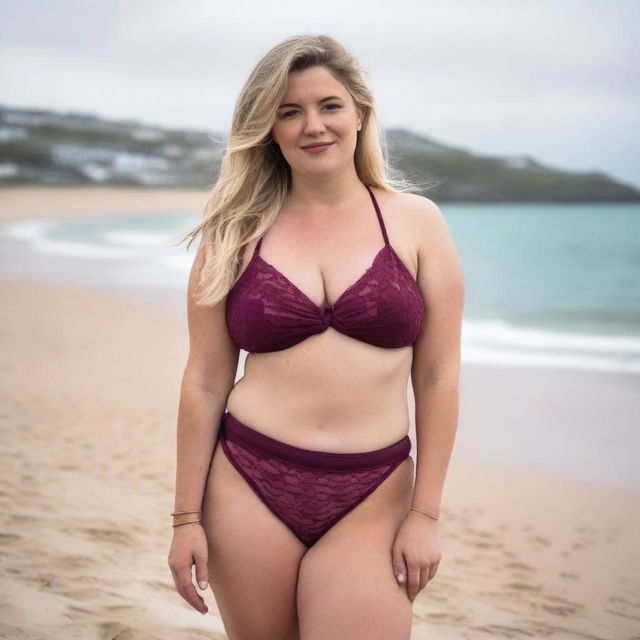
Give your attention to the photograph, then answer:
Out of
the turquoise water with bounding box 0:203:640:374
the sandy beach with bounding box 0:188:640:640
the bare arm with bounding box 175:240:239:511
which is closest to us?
the bare arm with bounding box 175:240:239:511

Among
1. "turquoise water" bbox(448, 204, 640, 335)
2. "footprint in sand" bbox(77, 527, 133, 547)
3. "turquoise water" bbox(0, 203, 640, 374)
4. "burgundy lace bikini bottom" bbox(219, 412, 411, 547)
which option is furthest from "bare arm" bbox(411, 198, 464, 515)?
"turquoise water" bbox(448, 204, 640, 335)

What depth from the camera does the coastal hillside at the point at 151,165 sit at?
63875mm

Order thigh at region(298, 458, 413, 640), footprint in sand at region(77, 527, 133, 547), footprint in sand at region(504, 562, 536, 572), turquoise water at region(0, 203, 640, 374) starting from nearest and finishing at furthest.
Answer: thigh at region(298, 458, 413, 640) → footprint in sand at region(77, 527, 133, 547) → footprint in sand at region(504, 562, 536, 572) → turquoise water at region(0, 203, 640, 374)

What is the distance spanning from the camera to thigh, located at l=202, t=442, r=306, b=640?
2160 millimetres

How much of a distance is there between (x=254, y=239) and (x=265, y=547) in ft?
2.71

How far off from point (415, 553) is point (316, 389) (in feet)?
1.60

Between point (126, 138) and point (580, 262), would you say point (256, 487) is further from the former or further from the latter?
point (126, 138)

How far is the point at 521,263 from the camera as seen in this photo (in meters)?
32.1

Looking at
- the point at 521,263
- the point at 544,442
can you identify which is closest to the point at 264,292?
the point at 544,442

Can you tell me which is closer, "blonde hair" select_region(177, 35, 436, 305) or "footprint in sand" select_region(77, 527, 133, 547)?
"blonde hair" select_region(177, 35, 436, 305)

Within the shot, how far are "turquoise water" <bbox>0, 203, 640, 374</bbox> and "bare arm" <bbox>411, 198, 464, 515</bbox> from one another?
0.90m

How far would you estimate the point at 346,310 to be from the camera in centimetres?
213

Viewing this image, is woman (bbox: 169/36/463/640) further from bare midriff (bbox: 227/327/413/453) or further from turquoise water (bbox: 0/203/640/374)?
turquoise water (bbox: 0/203/640/374)

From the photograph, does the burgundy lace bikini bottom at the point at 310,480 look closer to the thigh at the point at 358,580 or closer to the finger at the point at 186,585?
the thigh at the point at 358,580
